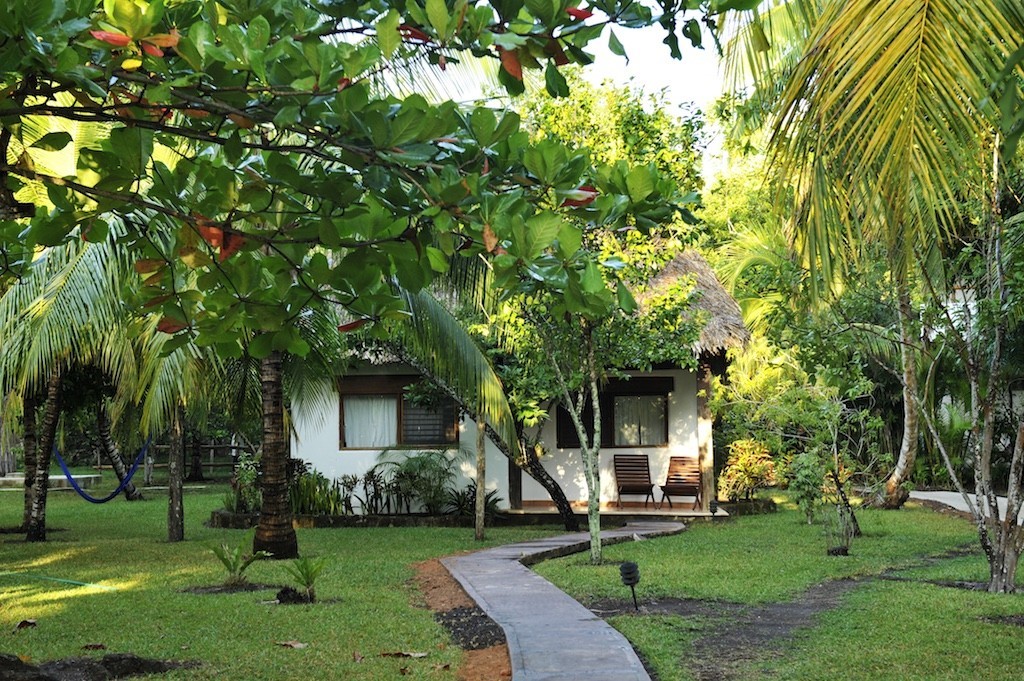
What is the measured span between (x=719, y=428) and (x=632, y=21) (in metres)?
18.9

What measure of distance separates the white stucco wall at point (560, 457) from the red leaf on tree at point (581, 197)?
48.2 feet

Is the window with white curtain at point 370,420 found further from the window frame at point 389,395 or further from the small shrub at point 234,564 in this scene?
the small shrub at point 234,564

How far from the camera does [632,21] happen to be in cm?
281

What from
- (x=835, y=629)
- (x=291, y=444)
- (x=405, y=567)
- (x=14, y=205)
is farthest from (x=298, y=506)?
(x=14, y=205)

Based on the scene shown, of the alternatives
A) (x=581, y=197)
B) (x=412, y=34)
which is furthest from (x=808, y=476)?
(x=412, y=34)

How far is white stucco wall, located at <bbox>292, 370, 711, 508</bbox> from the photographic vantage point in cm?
1750

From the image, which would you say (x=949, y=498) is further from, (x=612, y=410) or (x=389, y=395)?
(x=389, y=395)

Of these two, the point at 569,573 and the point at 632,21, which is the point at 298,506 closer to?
the point at 569,573

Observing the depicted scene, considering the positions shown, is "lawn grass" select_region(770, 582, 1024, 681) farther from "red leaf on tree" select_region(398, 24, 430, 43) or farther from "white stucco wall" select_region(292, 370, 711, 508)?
"white stucco wall" select_region(292, 370, 711, 508)

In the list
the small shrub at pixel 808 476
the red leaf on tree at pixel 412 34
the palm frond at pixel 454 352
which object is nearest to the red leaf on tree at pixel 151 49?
the red leaf on tree at pixel 412 34

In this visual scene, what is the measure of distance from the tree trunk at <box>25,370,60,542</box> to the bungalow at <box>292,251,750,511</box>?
3.99 meters

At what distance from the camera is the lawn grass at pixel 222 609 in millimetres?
6625

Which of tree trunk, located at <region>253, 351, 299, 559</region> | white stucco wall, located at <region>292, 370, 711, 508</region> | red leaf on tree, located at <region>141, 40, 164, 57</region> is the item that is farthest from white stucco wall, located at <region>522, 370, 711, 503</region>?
red leaf on tree, located at <region>141, 40, 164, 57</region>

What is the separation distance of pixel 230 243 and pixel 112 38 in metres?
0.75
